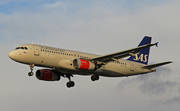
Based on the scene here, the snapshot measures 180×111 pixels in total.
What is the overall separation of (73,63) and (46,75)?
7.72 meters

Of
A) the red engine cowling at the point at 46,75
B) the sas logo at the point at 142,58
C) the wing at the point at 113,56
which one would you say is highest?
the sas logo at the point at 142,58

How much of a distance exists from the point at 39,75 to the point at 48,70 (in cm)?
171

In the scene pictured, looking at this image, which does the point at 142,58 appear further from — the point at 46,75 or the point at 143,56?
the point at 46,75

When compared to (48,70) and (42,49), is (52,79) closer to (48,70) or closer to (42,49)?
(48,70)

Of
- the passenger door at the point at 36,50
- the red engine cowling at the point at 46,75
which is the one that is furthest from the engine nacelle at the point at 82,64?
the red engine cowling at the point at 46,75

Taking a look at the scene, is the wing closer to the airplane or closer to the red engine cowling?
the airplane

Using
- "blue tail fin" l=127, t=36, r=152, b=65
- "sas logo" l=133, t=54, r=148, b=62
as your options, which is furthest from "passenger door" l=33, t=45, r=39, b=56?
"sas logo" l=133, t=54, r=148, b=62

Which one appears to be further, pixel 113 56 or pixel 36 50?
pixel 113 56

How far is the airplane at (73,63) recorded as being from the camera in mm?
46875

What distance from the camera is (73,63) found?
48125 millimetres

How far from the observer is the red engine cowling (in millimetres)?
53625

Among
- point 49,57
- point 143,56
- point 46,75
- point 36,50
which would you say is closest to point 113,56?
point 49,57

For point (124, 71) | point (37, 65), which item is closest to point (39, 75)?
point (37, 65)

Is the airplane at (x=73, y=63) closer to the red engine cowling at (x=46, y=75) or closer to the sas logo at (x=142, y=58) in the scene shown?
the red engine cowling at (x=46, y=75)
